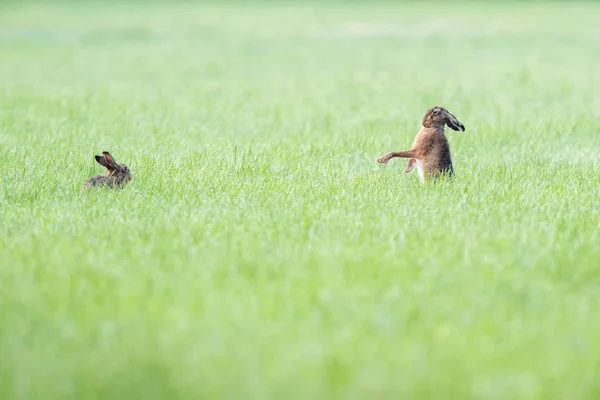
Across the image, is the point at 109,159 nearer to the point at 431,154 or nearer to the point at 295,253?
the point at 295,253

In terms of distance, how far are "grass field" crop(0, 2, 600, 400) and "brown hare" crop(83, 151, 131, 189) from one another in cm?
10

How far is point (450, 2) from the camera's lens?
4762 centimetres

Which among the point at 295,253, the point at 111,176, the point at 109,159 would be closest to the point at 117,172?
the point at 111,176

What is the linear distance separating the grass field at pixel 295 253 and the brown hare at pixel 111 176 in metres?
0.10

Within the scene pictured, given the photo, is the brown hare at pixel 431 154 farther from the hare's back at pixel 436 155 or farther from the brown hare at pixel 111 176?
the brown hare at pixel 111 176

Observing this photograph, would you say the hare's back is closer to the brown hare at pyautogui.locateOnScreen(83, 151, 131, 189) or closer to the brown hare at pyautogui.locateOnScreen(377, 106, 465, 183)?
the brown hare at pyautogui.locateOnScreen(377, 106, 465, 183)

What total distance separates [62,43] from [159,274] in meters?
22.2

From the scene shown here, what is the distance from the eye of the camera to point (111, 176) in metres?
6.65

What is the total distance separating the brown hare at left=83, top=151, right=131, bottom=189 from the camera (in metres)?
6.46

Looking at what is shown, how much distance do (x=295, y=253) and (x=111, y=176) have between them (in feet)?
7.40

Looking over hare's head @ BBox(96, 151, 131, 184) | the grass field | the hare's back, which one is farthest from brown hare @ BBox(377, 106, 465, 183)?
hare's head @ BBox(96, 151, 131, 184)

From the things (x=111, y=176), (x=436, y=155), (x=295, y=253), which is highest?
(x=436, y=155)

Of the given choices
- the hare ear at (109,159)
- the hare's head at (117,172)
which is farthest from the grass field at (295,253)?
the hare ear at (109,159)

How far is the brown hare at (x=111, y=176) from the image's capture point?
646 cm
